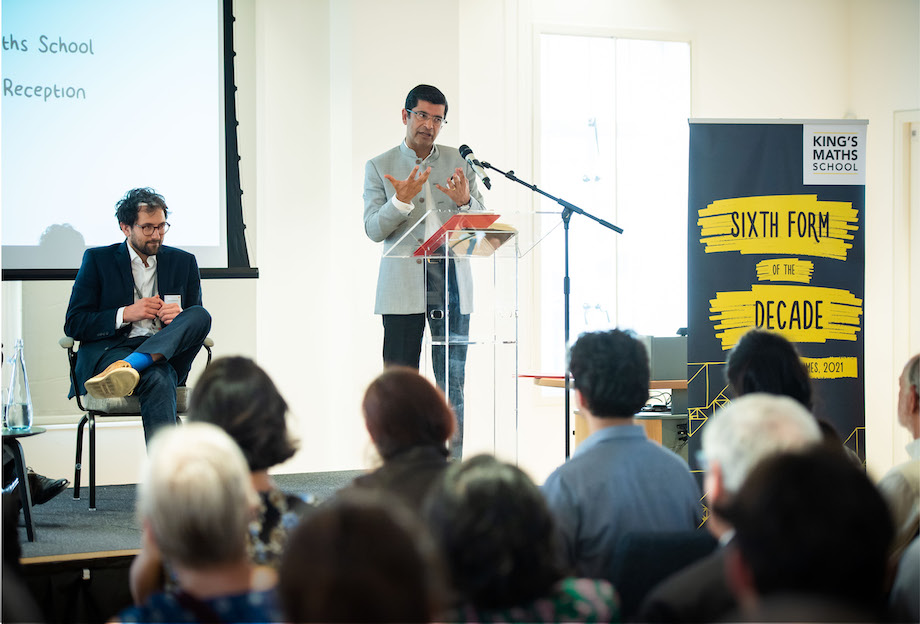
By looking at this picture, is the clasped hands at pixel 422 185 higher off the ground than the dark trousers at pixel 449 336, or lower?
higher

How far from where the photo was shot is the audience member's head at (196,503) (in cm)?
130

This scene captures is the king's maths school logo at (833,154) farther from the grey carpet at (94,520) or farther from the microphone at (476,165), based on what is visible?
the grey carpet at (94,520)

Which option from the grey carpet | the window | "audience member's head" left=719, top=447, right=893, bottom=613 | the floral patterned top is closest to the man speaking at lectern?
the grey carpet

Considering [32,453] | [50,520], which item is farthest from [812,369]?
[32,453]

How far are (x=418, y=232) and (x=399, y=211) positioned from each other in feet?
0.57

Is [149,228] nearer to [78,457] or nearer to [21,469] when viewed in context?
[78,457]

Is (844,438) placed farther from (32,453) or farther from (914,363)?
(32,453)

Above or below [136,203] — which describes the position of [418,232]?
below

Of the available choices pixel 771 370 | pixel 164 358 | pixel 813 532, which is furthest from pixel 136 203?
pixel 813 532

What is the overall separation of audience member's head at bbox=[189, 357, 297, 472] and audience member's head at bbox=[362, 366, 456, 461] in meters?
0.19

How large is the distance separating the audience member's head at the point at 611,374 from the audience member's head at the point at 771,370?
0.39 meters

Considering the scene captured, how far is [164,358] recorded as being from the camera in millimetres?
3943

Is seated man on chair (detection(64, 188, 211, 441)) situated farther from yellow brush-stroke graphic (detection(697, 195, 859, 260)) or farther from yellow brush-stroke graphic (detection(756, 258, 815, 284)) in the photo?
yellow brush-stroke graphic (detection(756, 258, 815, 284))

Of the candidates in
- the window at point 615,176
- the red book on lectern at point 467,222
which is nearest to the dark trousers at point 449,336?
the red book on lectern at point 467,222
